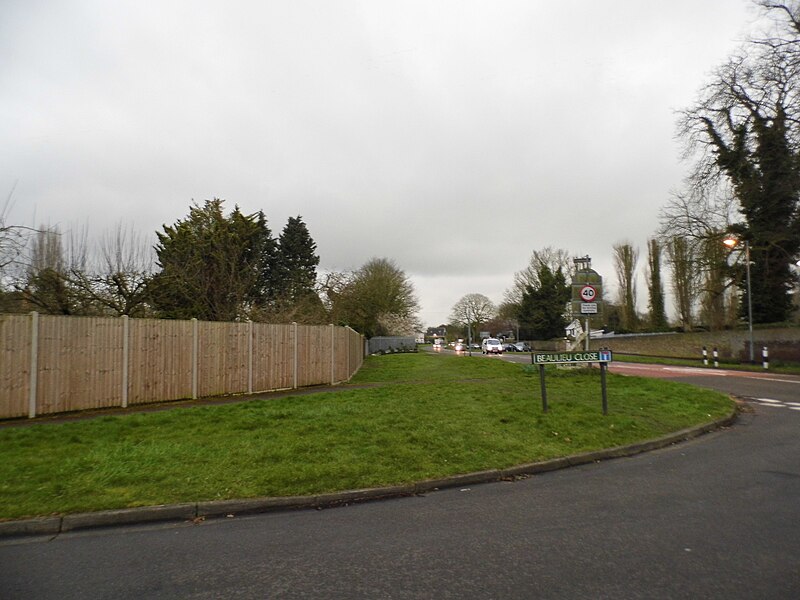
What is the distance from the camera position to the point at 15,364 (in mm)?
9812

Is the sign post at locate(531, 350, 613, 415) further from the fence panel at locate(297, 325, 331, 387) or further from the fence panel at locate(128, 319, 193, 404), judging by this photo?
the fence panel at locate(128, 319, 193, 404)

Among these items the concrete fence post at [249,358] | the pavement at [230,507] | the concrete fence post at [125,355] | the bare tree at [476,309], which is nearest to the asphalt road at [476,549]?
the pavement at [230,507]

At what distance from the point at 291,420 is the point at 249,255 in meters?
26.4

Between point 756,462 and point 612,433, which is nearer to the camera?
point 756,462

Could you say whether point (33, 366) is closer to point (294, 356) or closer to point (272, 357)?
point (272, 357)

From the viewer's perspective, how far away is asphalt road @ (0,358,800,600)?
3.49 meters

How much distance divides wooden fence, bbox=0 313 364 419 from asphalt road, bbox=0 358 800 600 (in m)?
6.69

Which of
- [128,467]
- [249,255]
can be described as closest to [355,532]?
[128,467]

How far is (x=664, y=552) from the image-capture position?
158 inches

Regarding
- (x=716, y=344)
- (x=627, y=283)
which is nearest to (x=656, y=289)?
(x=627, y=283)

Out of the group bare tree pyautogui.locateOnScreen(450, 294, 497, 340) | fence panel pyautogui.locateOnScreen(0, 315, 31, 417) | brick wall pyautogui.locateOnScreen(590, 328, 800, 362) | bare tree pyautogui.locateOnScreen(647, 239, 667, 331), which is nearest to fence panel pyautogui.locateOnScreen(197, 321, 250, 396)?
fence panel pyautogui.locateOnScreen(0, 315, 31, 417)

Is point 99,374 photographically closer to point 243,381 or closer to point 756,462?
point 243,381

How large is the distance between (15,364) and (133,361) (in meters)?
2.24

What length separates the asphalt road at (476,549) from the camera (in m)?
3.49
